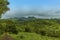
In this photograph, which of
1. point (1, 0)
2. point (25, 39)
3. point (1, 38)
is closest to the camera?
point (1, 38)

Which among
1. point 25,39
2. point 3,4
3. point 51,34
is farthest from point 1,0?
point 51,34

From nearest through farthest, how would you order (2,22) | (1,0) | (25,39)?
(1,0) < (2,22) < (25,39)

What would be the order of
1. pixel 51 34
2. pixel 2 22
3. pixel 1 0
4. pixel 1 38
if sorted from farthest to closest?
pixel 51 34 < pixel 2 22 < pixel 1 0 < pixel 1 38

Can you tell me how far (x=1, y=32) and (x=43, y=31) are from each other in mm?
30901

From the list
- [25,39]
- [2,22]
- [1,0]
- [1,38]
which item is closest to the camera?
[1,38]

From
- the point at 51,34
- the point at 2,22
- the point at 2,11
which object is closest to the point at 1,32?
the point at 2,22

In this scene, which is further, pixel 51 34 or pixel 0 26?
pixel 51 34

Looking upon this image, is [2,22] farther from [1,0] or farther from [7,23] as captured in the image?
[1,0]

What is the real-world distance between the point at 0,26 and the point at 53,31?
34375mm

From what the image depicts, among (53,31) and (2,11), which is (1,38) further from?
(53,31)

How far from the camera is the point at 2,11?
33188 mm

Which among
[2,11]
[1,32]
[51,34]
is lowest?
A: [51,34]

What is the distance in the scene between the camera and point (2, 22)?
3653 cm

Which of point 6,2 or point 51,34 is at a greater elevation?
point 6,2
